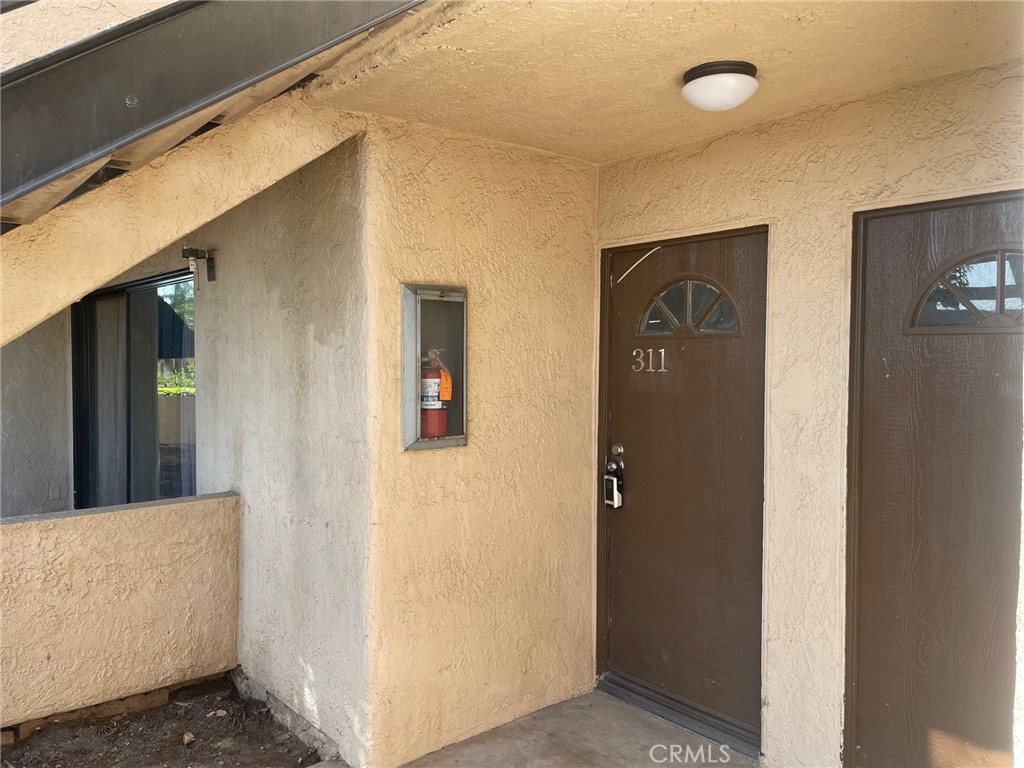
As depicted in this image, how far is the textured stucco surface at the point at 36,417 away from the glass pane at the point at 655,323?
16.6 feet

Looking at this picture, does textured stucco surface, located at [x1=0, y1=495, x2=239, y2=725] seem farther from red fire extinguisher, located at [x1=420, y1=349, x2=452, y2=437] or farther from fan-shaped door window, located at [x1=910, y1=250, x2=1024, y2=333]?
fan-shaped door window, located at [x1=910, y1=250, x2=1024, y2=333]

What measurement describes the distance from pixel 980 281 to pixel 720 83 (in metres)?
1.21

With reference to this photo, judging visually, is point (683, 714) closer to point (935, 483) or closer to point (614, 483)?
point (614, 483)

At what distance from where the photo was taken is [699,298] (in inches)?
148

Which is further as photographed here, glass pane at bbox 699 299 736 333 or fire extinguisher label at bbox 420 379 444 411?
glass pane at bbox 699 299 736 333

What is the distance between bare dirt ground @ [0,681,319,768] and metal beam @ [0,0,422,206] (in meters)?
2.80

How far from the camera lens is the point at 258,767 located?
11.8ft

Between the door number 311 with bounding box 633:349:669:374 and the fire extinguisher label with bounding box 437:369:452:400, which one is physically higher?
the door number 311 with bounding box 633:349:669:374

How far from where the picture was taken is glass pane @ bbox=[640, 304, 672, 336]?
3.89 meters

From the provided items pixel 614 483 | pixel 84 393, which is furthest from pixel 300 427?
pixel 84 393

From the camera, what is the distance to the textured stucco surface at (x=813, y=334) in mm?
2984

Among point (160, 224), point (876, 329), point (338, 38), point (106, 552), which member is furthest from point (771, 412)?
point (106, 552)

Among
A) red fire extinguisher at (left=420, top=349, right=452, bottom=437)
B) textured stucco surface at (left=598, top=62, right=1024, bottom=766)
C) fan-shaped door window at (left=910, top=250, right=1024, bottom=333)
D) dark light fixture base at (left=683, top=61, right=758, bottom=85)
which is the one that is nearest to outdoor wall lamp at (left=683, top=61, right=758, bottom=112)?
dark light fixture base at (left=683, top=61, right=758, bottom=85)

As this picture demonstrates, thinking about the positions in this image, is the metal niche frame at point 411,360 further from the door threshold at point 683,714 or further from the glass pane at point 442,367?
the door threshold at point 683,714
